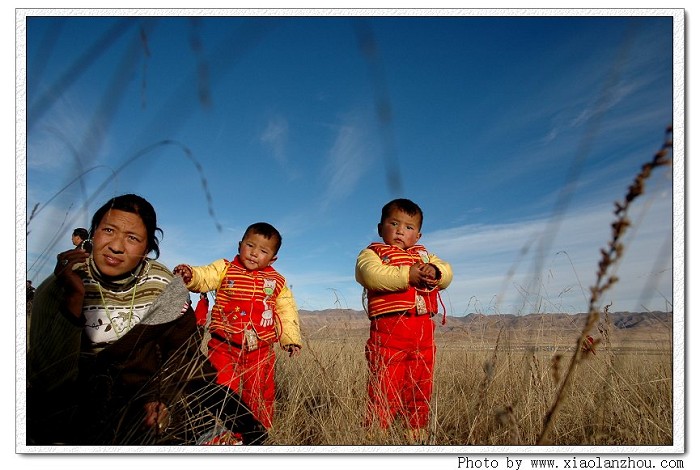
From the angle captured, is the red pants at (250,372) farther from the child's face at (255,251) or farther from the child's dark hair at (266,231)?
the child's dark hair at (266,231)

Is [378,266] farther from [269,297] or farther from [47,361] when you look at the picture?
[47,361]

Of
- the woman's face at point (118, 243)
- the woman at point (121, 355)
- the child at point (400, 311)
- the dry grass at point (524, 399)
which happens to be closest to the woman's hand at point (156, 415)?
the woman at point (121, 355)

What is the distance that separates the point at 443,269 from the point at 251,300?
4.01 ft

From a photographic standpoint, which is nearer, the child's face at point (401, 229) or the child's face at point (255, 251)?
the child's face at point (401, 229)

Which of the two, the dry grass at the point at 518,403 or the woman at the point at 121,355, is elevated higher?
the woman at the point at 121,355

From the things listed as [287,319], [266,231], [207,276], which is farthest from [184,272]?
[287,319]

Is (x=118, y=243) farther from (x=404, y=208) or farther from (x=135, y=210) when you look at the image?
(x=404, y=208)

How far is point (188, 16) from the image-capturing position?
1.93 metres

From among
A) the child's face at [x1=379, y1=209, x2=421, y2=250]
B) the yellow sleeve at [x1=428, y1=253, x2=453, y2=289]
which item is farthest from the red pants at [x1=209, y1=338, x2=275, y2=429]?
the yellow sleeve at [x1=428, y1=253, x2=453, y2=289]

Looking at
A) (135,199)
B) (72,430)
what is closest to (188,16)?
(135,199)

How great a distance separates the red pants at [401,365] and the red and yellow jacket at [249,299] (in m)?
0.58

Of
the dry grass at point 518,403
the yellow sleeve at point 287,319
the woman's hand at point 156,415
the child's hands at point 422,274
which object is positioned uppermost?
the child's hands at point 422,274

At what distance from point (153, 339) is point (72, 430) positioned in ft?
1.58

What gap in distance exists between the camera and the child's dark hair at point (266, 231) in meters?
3.30
